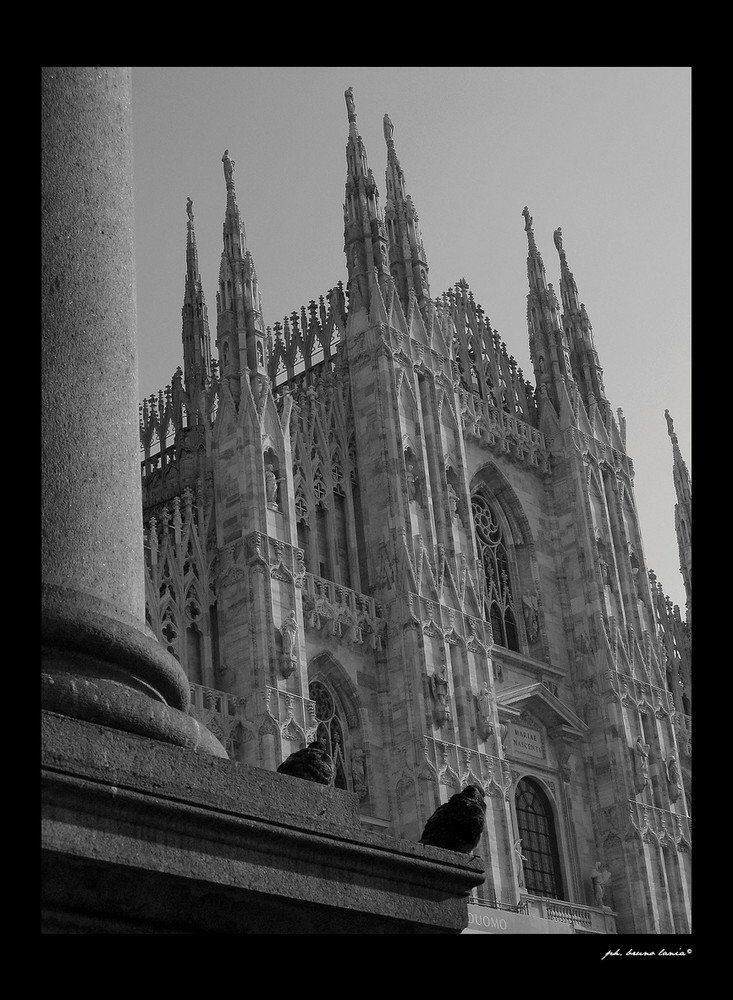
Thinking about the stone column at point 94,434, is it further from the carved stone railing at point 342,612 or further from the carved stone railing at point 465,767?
the carved stone railing at point 465,767

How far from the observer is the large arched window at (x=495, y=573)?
30.9 m

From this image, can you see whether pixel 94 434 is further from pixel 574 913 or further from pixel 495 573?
pixel 495 573

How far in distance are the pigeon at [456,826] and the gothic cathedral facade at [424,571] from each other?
50.9 feet

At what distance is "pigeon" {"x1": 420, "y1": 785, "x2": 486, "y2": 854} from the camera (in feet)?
21.3

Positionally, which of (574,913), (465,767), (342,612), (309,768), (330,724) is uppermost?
(342,612)

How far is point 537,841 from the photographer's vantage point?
94.7ft

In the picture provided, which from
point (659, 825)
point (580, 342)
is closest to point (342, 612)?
point (659, 825)

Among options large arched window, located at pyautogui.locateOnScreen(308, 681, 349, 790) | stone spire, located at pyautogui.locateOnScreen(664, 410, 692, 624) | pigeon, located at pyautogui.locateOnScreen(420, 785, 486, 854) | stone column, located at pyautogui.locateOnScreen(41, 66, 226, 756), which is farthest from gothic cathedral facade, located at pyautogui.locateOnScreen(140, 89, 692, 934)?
stone column, located at pyautogui.locateOnScreen(41, 66, 226, 756)

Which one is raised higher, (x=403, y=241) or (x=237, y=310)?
(x=403, y=241)

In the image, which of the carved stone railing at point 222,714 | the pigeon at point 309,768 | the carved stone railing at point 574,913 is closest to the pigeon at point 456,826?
the pigeon at point 309,768

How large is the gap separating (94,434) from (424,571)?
20916mm

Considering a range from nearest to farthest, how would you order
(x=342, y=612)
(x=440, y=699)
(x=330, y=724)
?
(x=330, y=724) → (x=342, y=612) → (x=440, y=699)

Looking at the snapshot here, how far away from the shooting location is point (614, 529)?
33.8 metres
